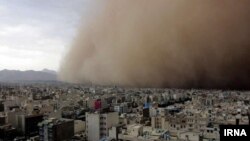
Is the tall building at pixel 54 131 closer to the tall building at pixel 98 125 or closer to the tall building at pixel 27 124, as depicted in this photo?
the tall building at pixel 98 125

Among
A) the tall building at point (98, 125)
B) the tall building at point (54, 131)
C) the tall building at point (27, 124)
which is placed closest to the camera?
the tall building at point (54, 131)

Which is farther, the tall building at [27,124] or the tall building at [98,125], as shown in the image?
the tall building at [27,124]

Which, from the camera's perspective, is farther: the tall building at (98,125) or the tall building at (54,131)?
the tall building at (98,125)

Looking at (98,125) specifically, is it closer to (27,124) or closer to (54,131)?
(54,131)

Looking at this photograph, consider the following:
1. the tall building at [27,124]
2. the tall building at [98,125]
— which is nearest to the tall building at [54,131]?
the tall building at [98,125]

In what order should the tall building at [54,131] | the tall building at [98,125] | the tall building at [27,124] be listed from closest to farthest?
the tall building at [54,131] < the tall building at [98,125] < the tall building at [27,124]

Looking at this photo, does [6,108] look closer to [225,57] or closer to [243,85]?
[225,57]

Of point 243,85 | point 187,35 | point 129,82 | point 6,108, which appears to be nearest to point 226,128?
point 6,108

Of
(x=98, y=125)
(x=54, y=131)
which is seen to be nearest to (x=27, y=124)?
(x=54, y=131)
